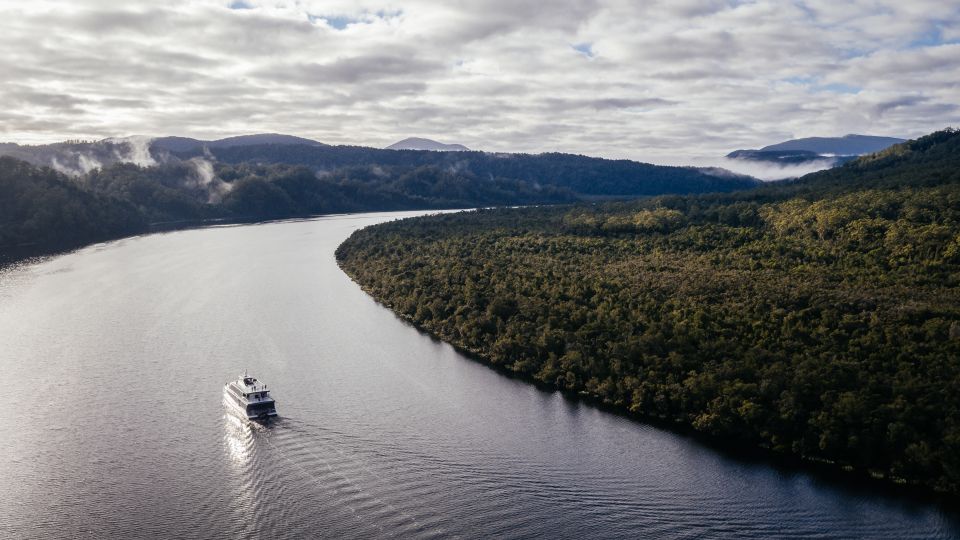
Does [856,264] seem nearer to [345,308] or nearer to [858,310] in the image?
[858,310]

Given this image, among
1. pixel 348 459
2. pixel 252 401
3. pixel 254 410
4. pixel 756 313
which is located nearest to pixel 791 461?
pixel 756 313

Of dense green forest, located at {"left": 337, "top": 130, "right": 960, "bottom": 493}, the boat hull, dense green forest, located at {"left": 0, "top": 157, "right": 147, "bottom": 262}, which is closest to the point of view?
dense green forest, located at {"left": 337, "top": 130, "right": 960, "bottom": 493}

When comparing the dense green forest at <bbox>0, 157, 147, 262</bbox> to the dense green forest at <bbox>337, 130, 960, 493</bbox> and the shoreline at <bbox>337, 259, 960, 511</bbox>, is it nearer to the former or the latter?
the dense green forest at <bbox>337, 130, 960, 493</bbox>

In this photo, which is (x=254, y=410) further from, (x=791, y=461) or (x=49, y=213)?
(x=49, y=213)

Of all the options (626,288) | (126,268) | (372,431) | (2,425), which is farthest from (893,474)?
(126,268)

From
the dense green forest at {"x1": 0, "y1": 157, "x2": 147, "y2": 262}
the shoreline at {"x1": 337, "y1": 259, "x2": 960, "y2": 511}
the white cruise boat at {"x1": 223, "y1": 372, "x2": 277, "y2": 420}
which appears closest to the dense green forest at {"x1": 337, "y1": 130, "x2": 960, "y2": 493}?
the shoreline at {"x1": 337, "y1": 259, "x2": 960, "y2": 511}
